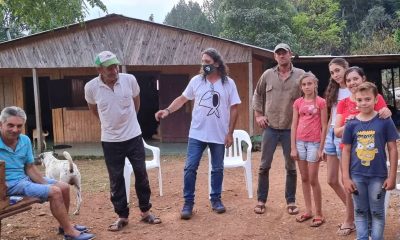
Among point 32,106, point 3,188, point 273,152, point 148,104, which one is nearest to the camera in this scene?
point 3,188

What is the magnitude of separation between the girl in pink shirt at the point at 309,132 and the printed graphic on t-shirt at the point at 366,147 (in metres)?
0.77

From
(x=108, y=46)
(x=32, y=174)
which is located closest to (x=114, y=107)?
(x=32, y=174)

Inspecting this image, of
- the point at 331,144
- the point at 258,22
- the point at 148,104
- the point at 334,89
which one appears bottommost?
the point at 331,144

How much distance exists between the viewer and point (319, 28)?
95.9 ft

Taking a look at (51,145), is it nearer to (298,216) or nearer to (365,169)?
(298,216)

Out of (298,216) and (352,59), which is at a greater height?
(352,59)

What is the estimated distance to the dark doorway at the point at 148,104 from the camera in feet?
49.7

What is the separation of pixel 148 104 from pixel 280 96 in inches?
438

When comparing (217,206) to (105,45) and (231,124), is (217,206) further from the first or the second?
(105,45)

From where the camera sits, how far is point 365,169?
139 inches

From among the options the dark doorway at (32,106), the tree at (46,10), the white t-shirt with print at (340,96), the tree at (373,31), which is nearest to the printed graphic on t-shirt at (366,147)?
the white t-shirt with print at (340,96)

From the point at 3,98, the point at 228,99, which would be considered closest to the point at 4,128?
the point at 228,99

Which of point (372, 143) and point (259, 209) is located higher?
point (372, 143)

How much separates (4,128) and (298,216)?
3.07m
